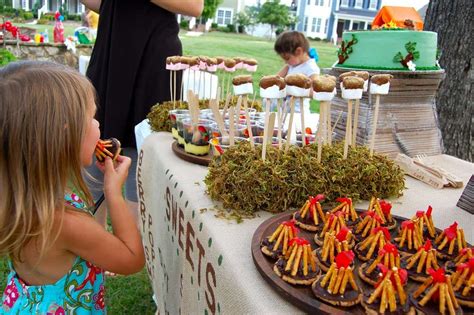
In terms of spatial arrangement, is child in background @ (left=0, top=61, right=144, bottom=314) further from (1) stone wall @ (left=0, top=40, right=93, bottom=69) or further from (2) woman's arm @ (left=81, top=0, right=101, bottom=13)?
(1) stone wall @ (left=0, top=40, right=93, bottom=69)

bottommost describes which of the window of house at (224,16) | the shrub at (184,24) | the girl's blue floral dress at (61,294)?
the girl's blue floral dress at (61,294)

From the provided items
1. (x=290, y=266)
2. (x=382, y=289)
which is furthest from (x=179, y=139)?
(x=382, y=289)

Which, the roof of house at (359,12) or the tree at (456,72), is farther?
the roof of house at (359,12)

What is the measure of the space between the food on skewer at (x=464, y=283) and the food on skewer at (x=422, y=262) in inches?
2.2

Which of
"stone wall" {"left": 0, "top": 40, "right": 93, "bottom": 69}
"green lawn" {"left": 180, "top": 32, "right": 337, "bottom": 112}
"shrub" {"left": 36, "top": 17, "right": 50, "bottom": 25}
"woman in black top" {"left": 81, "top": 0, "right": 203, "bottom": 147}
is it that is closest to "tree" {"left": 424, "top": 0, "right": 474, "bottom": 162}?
"woman in black top" {"left": 81, "top": 0, "right": 203, "bottom": 147}

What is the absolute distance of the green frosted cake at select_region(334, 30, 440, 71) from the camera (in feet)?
5.20

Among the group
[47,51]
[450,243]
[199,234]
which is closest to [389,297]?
[450,243]

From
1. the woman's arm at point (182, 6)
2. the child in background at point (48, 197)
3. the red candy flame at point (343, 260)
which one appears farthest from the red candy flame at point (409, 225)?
the woman's arm at point (182, 6)

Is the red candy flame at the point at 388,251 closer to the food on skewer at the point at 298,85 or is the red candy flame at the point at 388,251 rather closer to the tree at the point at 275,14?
the food on skewer at the point at 298,85

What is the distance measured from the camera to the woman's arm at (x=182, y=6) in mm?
1983

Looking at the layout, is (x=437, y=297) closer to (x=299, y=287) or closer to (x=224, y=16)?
(x=299, y=287)

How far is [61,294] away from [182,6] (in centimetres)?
138

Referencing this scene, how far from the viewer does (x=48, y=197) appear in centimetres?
103

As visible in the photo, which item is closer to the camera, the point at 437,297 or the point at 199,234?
the point at 437,297
